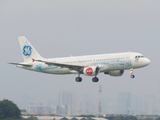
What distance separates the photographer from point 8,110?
77812 mm

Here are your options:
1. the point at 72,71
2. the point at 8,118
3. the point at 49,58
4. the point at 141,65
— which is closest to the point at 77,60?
the point at 72,71

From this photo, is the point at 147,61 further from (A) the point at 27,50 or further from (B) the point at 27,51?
(A) the point at 27,50

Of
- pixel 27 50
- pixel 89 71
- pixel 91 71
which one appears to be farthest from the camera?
pixel 27 50

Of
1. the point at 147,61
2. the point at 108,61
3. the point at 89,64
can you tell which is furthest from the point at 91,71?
the point at 147,61

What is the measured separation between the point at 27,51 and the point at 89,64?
18893 millimetres

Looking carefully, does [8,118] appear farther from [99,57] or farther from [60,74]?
[99,57]

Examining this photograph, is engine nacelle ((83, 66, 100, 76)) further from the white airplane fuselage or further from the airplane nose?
the airplane nose

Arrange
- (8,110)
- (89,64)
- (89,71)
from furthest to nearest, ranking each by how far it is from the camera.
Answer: (8,110) → (89,64) → (89,71)

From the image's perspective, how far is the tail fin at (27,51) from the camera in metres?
81.8

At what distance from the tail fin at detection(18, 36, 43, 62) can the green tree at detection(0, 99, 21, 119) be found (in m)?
11.2

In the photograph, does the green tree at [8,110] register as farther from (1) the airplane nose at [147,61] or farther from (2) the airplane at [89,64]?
(1) the airplane nose at [147,61]

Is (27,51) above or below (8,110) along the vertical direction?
above

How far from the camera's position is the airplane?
67.6 m

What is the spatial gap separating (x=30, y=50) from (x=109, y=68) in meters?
23.2
